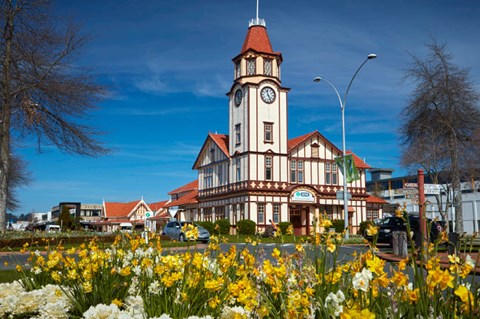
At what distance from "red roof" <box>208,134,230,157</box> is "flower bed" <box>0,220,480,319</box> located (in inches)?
1664

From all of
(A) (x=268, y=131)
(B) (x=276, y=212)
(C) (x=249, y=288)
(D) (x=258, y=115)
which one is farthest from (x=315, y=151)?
(C) (x=249, y=288)

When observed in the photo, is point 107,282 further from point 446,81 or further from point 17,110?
point 446,81

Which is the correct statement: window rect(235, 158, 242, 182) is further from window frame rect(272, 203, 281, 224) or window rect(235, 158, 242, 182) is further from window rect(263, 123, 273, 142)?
window frame rect(272, 203, 281, 224)

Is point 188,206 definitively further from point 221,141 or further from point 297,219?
point 297,219

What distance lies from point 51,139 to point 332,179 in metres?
32.3

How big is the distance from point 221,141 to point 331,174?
1173cm

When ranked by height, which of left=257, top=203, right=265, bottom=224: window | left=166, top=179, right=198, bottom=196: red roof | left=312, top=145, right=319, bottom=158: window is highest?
left=312, top=145, right=319, bottom=158: window

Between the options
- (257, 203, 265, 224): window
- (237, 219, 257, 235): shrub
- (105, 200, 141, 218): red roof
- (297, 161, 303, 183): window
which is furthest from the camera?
(105, 200, 141, 218): red roof

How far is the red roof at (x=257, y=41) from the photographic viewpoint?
4698cm

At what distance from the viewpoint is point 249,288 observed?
3.47m

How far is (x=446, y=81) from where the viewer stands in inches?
1240

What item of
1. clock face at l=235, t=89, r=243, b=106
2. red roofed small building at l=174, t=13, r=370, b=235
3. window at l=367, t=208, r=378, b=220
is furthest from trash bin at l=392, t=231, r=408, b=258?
window at l=367, t=208, r=378, b=220

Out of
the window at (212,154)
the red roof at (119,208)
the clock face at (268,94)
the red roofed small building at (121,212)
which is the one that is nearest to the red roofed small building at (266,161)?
the clock face at (268,94)

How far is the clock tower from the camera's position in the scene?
1761 inches
